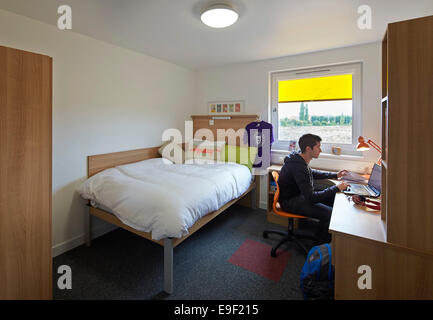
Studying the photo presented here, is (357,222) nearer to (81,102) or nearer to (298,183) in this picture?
(298,183)

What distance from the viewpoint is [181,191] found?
200 cm

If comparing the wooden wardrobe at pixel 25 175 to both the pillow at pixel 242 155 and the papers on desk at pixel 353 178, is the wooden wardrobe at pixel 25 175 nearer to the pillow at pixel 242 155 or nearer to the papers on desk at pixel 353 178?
the pillow at pixel 242 155

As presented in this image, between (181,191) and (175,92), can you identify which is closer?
(181,191)

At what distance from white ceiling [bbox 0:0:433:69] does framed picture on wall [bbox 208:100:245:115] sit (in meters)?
0.89

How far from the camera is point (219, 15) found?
1.97 metres

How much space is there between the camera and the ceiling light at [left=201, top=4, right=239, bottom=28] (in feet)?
6.20

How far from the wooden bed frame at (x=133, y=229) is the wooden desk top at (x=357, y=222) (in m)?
1.18

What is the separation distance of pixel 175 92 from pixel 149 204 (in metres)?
2.67

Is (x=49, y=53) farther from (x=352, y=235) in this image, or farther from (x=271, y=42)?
(x=352, y=235)

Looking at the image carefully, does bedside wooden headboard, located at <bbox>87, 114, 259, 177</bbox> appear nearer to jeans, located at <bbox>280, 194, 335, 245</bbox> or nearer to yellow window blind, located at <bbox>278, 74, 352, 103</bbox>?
yellow window blind, located at <bbox>278, 74, 352, 103</bbox>

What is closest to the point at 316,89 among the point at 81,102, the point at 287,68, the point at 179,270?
the point at 287,68

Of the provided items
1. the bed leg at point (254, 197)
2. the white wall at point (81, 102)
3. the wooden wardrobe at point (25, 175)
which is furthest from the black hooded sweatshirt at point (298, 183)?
the white wall at point (81, 102)

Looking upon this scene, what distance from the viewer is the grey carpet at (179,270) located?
1.82 meters
